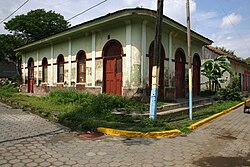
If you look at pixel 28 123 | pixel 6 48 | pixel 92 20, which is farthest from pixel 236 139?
pixel 6 48

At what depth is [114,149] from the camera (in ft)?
18.4

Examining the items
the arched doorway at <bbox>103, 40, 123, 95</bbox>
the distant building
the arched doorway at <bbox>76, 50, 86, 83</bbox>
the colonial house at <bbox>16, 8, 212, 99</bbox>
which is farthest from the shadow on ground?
the distant building

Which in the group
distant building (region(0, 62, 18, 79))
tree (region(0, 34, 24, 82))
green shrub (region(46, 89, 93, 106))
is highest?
tree (region(0, 34, 24, 82))

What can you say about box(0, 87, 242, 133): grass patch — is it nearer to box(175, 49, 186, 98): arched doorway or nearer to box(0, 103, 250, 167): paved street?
box(0, 103, 250, 167): paved street

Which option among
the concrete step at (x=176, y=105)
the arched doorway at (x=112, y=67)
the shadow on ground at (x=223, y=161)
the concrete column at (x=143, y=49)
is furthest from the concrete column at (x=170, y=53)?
the shadow on ground at (x=223, y=161)

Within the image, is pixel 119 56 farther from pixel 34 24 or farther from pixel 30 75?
pixel 34 24

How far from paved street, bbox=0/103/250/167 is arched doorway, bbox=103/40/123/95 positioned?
17.0 ft

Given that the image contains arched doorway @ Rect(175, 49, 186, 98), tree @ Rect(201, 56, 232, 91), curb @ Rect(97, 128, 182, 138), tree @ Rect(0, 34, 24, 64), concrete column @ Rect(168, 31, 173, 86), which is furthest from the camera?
tree @ Rect(0, 34, 24, 64)

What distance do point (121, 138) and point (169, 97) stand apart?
23.9 ft

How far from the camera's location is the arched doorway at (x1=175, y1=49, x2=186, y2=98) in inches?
594

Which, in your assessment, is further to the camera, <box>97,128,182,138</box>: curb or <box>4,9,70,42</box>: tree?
<box>4,9,70,42</box>: tree

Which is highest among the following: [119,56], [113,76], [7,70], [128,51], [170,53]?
[7,70]

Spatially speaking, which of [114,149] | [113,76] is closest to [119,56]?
[113,76]

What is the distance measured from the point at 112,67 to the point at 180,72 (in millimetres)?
4949
